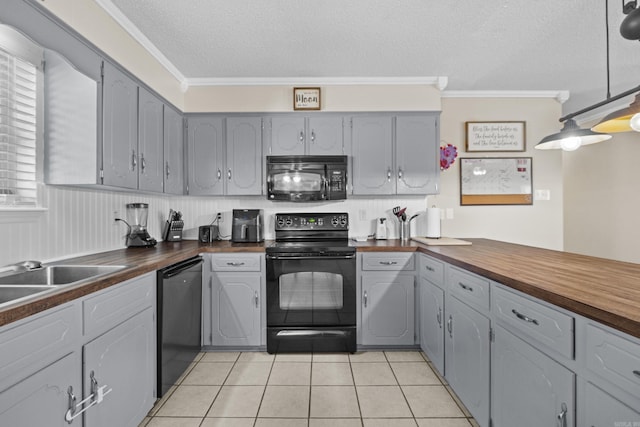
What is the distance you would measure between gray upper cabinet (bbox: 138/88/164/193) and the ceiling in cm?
44

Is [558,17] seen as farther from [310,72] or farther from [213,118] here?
[213,118]

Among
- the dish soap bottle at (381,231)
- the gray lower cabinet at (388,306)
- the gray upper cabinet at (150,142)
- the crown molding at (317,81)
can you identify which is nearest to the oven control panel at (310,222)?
the dish soap bottle at (381,231)

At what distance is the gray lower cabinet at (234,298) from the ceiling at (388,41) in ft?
5.48

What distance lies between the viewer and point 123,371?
55.3 inches

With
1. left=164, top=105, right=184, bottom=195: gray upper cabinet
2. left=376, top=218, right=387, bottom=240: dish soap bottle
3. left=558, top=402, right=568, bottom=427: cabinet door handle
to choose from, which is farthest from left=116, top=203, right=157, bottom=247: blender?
left=558, top=402, right=568, bottom=427: cabinet door handle

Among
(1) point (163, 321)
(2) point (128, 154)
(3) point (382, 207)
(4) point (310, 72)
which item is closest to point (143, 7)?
(2) point (128, 154)

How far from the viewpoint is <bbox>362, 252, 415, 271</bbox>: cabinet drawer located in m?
2.44

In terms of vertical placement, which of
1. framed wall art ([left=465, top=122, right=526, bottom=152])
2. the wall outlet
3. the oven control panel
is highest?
framed wall art ([left=465, top=122, right=526, bottom=152])

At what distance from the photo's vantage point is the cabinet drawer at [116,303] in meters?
1.19

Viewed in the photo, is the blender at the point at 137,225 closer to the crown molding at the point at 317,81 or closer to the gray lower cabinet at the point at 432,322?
the crown molding at the point at 317,81

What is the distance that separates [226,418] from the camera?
5.52 feet

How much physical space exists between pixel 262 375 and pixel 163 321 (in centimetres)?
82

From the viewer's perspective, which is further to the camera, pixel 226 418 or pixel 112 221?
pixel 112 221

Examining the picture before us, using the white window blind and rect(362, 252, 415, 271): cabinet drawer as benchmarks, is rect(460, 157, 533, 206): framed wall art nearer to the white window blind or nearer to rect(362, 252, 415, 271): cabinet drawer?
rect(362, 252, 415, 271): cabinet drawer
